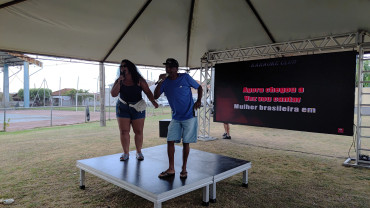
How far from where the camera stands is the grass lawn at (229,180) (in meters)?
3.27

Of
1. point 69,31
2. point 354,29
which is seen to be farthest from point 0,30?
point 354,29

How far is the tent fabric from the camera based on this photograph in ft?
14.6

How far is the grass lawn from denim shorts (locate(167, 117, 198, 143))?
873mm

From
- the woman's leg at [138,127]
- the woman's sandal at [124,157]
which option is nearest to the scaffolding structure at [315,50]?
the woman's leg at [138,127]

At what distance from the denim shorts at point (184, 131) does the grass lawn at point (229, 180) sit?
87 cm

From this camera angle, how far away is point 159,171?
3314 millimetres

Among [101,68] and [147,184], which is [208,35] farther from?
[101,68]

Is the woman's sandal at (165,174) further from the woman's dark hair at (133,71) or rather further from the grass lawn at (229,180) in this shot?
the woman's dark hair at (133,71)

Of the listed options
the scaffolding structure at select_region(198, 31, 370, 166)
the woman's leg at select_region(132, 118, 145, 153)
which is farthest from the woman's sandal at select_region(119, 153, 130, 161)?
the scaffolding structure at select_region(198, 31, 370, 166)

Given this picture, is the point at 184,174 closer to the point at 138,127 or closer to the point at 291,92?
the point at 138,127

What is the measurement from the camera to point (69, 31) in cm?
547

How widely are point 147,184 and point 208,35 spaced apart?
4688 millimetres

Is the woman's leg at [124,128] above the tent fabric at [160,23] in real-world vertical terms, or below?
below

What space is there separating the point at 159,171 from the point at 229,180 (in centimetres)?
139
